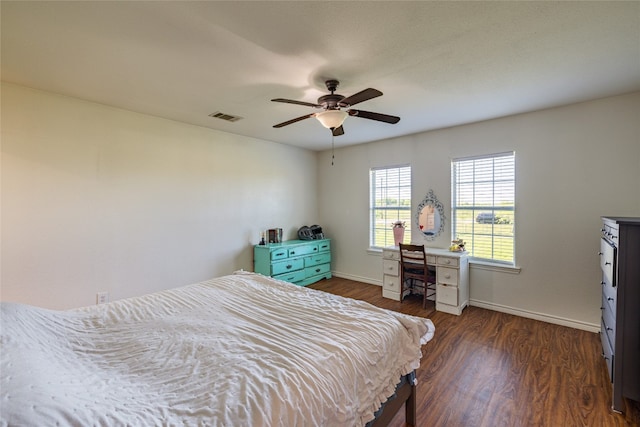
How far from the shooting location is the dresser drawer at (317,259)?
4719mm

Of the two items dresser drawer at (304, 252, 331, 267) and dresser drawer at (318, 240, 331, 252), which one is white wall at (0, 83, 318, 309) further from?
dresser drawer at (318, 240, 331, 252)

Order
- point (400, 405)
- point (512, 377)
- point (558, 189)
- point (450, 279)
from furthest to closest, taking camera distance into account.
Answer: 1. point (450, 279)
2. point (558, 189)
3. point (512, 377)
4. point (400, 405)

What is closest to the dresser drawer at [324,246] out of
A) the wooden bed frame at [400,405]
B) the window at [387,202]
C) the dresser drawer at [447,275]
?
the window at [387,202]

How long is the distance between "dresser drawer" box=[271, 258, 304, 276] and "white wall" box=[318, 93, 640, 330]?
7.00 feet

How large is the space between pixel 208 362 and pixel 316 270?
3743mm

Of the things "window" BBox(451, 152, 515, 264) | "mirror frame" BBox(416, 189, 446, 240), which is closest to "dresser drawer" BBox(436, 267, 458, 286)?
"window" BBox(451, 152, 515, 264)

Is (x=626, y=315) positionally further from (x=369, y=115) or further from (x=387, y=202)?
(x=387, y=202)

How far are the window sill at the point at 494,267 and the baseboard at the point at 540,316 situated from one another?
46 cm

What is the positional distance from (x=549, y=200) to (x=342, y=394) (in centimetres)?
340

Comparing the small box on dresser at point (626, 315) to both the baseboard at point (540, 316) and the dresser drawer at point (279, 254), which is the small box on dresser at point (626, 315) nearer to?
the baseboard at point (540, 316)

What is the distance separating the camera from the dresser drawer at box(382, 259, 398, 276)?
4086 millimetres

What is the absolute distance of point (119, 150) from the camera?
308 centimetres

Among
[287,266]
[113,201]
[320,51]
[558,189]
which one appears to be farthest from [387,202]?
[113,201]

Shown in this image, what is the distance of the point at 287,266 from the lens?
A: 4332 mm
